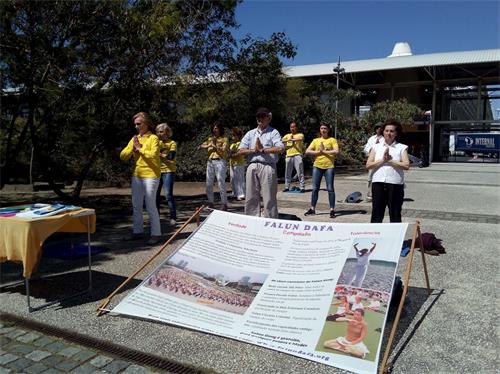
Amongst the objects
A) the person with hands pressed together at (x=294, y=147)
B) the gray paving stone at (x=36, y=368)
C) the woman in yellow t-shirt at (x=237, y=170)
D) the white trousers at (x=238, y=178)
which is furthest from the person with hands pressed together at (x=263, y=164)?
the person with hands pressed together at (x=294, y=147)

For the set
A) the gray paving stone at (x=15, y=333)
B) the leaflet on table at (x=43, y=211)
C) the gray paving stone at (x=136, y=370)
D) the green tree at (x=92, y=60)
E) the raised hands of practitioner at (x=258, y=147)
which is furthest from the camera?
the green tree at (x=92, y=60)

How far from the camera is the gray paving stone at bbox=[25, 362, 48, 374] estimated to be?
321 cm

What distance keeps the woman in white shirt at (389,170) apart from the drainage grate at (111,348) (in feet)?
11.9

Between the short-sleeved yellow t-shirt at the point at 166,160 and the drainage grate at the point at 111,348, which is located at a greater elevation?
the short-sleeved yellow t-shirt at the point at 166,160

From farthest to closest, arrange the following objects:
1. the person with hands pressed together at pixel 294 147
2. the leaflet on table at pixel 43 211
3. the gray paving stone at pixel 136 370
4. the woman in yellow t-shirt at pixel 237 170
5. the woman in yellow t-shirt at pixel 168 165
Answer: the person with hands pressed together at pixel 294 147 → the woman in yellow t-shirt at pixel 237 170 → the woman in yellow t-shirt at pixel 168 165 → the leaflet on table at pixel 43 211 → the gray paving stone at pixel 136 370

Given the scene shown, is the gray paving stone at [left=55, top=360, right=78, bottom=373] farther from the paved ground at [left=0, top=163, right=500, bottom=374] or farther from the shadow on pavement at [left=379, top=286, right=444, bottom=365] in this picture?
the shadow on pavement at [left=379, top=286, right=444, bottom=365]

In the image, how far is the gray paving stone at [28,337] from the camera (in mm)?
3678

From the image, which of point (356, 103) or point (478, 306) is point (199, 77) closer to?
point (478, 306)

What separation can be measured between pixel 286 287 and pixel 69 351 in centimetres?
168

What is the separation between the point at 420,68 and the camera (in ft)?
123

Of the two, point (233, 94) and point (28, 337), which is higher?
point (233, 94)

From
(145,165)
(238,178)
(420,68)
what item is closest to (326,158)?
(238,178)

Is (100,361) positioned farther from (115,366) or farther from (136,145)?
(136,145)

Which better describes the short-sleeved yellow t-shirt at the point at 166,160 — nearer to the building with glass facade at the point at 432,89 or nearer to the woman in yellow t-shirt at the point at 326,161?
the woman in yellow t-shirt at the point at 326,161
